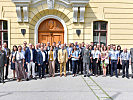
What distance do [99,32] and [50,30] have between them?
398 centimetres

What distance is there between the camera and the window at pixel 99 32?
12094 mm

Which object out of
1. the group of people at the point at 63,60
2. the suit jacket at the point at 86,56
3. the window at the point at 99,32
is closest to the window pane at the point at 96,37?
the window at the point at 99,32

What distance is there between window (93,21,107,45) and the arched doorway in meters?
2.67

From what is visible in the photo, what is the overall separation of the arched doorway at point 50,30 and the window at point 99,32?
2672mm

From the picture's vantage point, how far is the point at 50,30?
12.1 meters

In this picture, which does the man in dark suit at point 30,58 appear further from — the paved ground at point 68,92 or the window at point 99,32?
the window at point 99,32

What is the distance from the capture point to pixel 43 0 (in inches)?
445

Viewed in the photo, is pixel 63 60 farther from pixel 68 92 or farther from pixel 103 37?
pixel 103 37

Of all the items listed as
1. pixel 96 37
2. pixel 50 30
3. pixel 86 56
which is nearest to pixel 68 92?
pixel 86 56

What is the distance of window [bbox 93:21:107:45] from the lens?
39.7 ft

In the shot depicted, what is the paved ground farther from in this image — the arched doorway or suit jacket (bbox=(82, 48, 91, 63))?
the arched doorway

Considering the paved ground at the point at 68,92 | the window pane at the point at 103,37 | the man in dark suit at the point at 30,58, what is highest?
the window pane at the point at 103,37

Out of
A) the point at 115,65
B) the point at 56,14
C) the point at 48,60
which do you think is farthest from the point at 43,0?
the point at 115,65

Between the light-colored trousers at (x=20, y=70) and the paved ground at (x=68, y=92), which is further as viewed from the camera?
the light-colored trousers at (x=20, y=70)
